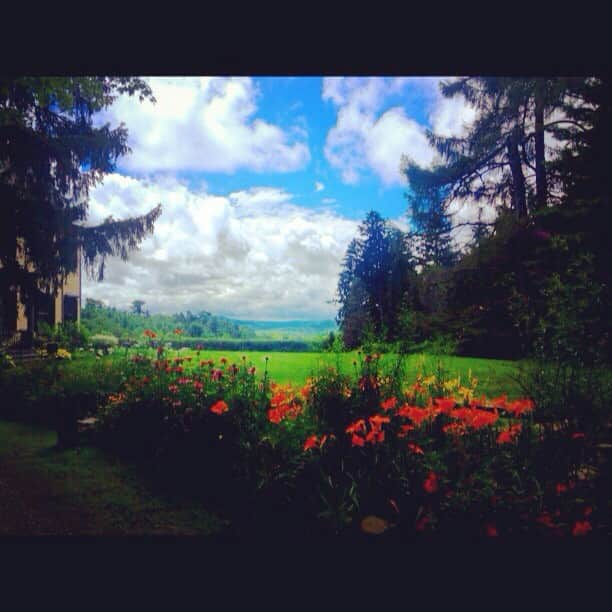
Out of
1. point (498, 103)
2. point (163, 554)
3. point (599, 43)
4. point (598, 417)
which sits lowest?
point (163, 554)

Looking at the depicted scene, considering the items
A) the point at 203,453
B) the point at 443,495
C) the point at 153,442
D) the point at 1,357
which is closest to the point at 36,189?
the point at 1,357

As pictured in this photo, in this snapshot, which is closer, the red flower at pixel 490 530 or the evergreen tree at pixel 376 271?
the red flower at pixel 490 530

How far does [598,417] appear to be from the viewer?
247cm

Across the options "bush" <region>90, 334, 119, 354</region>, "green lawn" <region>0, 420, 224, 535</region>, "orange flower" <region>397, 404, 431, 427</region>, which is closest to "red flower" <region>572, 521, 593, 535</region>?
"orange flower" <region>397, 404, 431, 427</region>

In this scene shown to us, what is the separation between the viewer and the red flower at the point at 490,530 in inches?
80.6

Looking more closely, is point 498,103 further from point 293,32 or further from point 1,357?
point 1,357

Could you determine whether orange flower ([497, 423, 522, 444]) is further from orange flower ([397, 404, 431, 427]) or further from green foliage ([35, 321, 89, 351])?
green foliage ([35, 321, 89, 351])

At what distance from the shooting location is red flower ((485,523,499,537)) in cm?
205

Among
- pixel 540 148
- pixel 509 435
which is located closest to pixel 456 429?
pixel 509 435

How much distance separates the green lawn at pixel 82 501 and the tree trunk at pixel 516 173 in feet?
26.9

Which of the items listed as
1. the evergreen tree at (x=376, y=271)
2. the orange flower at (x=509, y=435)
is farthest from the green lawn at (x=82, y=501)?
the evergreen tree at (x=376, y=271)

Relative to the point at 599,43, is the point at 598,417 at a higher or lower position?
lower

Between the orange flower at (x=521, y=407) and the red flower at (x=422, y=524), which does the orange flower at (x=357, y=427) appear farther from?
the orange flower at (x=521, y=407)

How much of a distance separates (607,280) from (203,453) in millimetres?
4923
